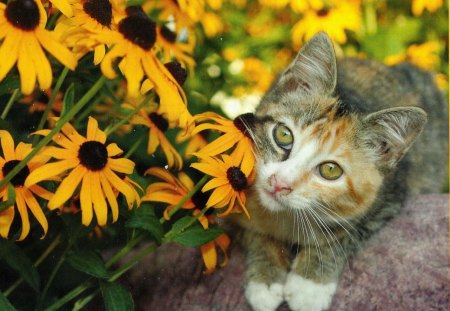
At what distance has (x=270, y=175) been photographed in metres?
1.59

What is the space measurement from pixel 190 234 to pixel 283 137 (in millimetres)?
483

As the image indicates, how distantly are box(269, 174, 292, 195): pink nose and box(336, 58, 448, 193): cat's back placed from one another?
1.90ft

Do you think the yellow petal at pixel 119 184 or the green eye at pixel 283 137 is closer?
the yellow petal at pixel 119 184

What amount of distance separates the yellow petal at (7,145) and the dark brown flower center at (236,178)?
1.61 feet

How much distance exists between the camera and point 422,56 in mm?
3000

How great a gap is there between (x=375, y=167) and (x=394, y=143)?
0.31ft

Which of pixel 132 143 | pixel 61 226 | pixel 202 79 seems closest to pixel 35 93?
pixel 132 143

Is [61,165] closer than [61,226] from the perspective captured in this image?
Yes

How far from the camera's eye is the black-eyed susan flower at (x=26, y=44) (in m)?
1.04

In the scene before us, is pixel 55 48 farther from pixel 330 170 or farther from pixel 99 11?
pixel 330 170

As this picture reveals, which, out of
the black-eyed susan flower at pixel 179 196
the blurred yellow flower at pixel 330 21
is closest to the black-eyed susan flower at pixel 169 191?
the black-eyed susan flower at pixel 179 196

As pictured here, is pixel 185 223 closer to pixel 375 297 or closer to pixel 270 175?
pixel 270 175

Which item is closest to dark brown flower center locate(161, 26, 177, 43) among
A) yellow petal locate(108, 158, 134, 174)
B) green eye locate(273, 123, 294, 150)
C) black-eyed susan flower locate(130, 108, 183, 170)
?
black-eyed susan flower locate(130, 108, 183, 170)

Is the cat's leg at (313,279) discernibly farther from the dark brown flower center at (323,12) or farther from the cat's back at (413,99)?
the dark brown flower center at (323,12)
